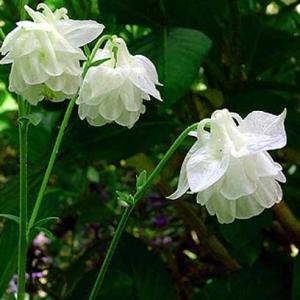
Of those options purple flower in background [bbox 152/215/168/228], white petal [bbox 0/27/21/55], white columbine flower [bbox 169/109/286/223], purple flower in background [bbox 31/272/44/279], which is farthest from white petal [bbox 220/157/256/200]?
purple flower in background [bbox 152/215/168/228]

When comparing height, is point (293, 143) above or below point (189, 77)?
below

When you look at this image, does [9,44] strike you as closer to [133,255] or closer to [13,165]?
[133,255]

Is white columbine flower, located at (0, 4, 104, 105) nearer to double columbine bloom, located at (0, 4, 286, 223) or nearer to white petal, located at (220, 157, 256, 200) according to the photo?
double columbine bloom, located at (0, 4, 286, 223)

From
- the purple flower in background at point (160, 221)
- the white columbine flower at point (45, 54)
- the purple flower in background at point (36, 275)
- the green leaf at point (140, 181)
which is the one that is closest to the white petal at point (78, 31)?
the white columbine flower at point (45, 54)

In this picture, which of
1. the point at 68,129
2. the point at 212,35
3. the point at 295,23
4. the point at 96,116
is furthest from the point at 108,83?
the point at 295,23

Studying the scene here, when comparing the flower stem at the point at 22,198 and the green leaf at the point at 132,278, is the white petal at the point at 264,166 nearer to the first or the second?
the flower stem at the point at 22,198

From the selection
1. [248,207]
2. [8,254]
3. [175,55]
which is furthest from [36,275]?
[248,207]

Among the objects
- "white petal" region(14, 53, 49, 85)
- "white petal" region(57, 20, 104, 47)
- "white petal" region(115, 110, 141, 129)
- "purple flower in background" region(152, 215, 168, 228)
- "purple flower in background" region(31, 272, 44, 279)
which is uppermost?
"white petal" region(57, 20, 104, 47)
